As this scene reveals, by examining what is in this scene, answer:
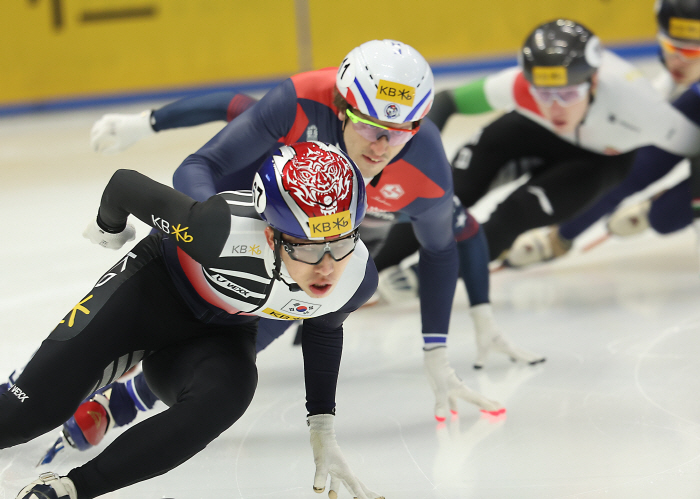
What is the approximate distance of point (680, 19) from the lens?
4574 mm

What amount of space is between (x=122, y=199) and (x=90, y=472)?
72 cm

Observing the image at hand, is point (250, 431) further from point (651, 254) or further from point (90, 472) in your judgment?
point (651, 254)

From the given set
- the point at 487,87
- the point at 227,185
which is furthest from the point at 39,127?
the point at 227,185

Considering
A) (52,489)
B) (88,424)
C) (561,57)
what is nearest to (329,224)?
(52,489)

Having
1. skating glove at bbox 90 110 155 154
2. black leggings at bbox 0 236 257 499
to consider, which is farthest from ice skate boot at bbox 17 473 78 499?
skating glove at bbox 90 110 155 154

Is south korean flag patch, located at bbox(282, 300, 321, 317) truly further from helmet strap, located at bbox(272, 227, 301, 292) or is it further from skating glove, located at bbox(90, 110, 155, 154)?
skating glove, located at bbox(90, 110, 155, 154)

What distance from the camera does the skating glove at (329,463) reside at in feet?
7.85

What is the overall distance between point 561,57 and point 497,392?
156cm

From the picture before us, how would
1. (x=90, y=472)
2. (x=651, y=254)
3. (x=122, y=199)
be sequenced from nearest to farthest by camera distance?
1. (x=90, y=472)
2. (x=122, y=199)
3. (x=651, y=254)

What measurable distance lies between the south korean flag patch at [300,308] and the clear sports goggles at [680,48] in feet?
10.4

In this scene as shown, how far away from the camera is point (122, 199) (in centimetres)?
240

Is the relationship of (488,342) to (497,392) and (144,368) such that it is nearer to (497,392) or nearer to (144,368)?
(497,392)

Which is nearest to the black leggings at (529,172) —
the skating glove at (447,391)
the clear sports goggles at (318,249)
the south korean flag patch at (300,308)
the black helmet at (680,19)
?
the black helmet at (680,19)

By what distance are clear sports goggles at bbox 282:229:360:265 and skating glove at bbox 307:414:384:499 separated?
19.1 inches
